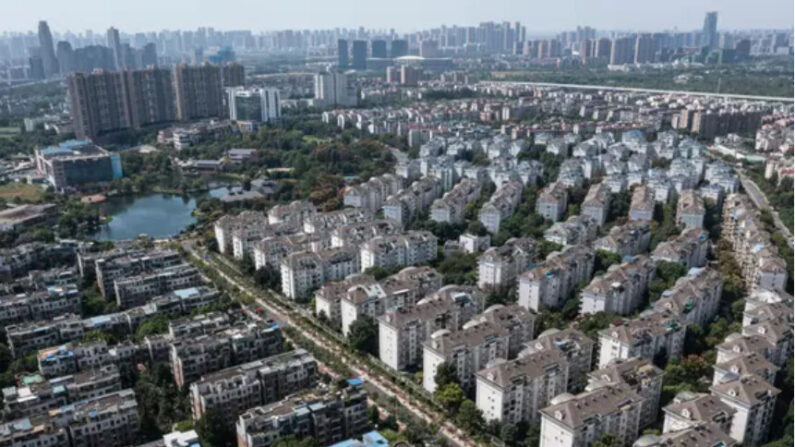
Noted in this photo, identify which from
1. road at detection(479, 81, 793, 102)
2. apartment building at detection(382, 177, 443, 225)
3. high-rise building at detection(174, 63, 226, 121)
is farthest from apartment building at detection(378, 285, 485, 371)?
road at detection(479, 81, 793, 102)

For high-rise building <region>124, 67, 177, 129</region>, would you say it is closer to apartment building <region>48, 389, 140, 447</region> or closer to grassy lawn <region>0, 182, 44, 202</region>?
grassy lawn <region>0, 182, 44, 202</region>

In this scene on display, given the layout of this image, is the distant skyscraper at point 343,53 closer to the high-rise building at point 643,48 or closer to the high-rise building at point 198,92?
the high-rise building at point 643,48

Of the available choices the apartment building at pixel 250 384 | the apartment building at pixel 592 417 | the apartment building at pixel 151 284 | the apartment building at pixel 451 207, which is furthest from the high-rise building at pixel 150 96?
the apartment building at pixel 592 417

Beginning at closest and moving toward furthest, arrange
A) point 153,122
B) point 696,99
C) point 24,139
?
1. point 24,139
2. point 153,122
3. point 696,99

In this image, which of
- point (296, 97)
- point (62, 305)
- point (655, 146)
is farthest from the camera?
point (296, 97)

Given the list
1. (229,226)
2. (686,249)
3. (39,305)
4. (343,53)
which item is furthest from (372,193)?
(343,53)

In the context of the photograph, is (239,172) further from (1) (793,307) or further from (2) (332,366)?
(1) (793,307)

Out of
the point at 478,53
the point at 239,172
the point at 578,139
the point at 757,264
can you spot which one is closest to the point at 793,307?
the point at 757,264
